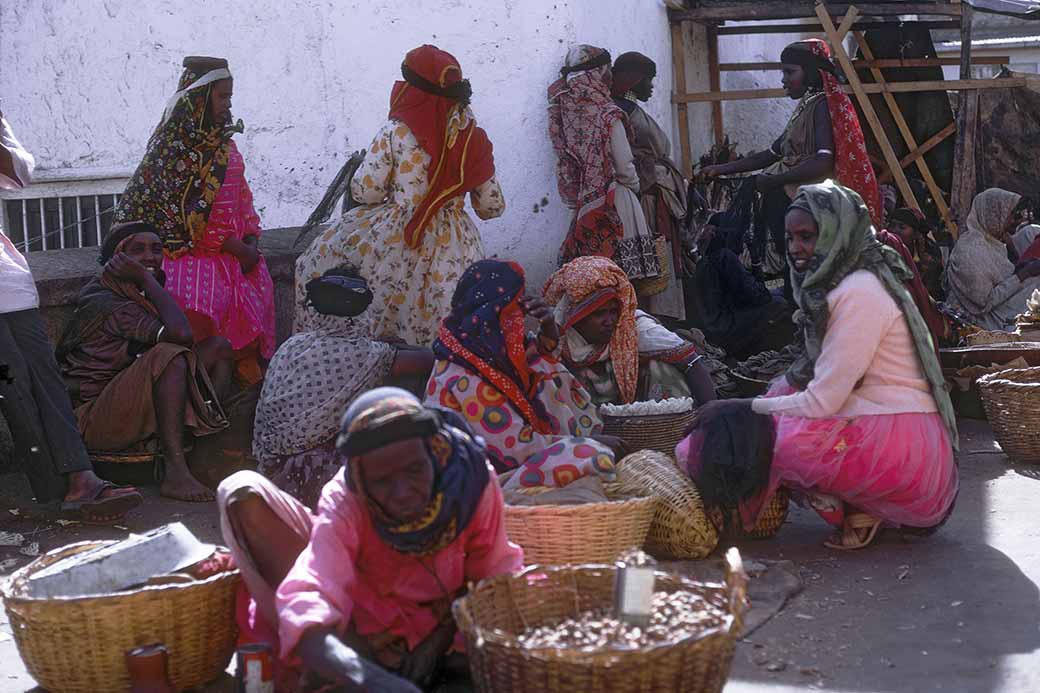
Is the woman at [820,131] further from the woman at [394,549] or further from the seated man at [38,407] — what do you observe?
the woman at [394,549]

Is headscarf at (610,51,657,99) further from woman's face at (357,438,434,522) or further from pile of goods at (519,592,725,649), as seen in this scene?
woman's face at (357,438,434,522)

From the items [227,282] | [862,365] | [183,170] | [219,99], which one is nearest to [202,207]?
[183,170]

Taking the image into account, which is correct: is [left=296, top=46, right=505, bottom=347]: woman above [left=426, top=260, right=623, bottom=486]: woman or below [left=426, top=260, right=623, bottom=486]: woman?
above

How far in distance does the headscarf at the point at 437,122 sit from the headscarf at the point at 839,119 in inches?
91.7

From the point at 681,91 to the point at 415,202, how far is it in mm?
3988

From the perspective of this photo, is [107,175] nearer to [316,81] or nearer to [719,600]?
[316,81]

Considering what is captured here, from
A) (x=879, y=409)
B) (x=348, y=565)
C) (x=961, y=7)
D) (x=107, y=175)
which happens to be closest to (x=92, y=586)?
(x=348, y=565)

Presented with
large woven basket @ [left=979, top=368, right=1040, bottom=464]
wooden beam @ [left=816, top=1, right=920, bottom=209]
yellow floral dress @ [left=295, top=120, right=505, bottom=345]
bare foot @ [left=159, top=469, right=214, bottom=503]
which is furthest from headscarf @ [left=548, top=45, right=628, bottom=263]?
bare foot @ [left=159, top=469, right=214, bottom=503]

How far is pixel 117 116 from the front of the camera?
9.54 metres

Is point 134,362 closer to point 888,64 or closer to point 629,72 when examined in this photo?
point 629,72

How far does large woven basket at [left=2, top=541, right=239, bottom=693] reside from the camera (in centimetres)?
343

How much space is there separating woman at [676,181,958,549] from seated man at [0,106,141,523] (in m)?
2.45

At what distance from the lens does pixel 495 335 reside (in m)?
5.11

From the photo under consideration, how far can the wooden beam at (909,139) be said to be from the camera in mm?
10469
